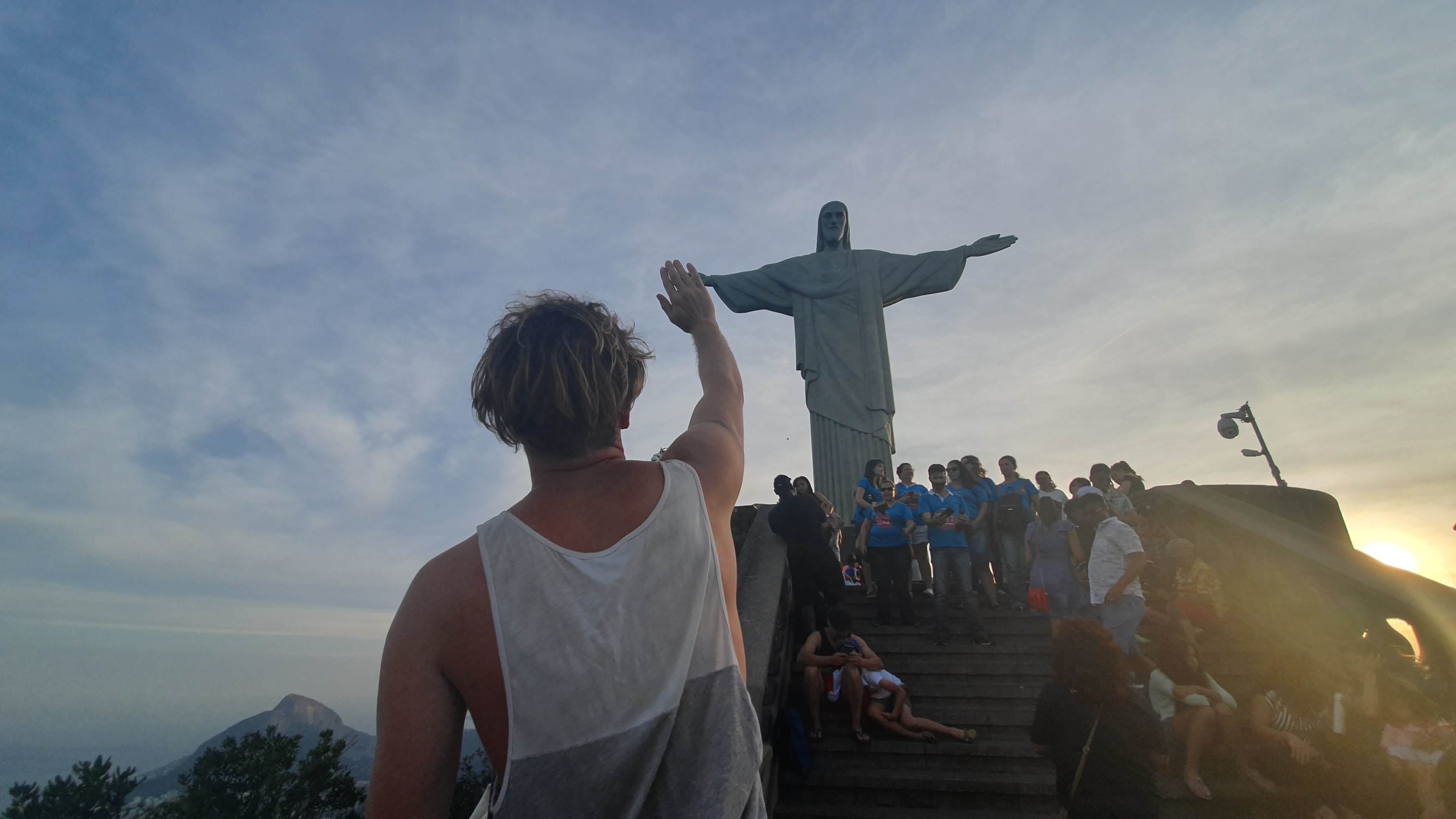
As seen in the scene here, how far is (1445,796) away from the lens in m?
3.89

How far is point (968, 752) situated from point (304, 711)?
62.5 meters

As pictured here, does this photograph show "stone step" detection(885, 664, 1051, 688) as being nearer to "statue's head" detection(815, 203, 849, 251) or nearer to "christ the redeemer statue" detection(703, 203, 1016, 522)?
"christ the redeemer statue" detection(703, 203, 1016, 522)

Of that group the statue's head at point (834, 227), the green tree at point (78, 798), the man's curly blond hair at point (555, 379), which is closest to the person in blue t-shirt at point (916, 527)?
the statue's head at point (834, 227)

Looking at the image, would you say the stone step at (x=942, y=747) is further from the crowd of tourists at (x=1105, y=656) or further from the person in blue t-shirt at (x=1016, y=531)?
the person in blue t-shirt at (x=1016, y=531)

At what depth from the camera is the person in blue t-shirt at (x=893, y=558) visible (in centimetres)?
664

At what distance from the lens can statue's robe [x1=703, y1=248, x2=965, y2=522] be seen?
943cm

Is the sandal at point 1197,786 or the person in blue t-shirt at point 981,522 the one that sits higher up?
the person in blue t-shirt at point 981,522

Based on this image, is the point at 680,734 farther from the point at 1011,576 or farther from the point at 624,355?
the point at 1011,576

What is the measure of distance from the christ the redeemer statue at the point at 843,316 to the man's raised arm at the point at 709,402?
786 centimetres

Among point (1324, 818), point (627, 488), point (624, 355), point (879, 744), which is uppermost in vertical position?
point (624, 355)

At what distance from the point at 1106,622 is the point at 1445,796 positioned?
71.8 inches

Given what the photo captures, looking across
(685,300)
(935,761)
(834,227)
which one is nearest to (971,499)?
(935,761)

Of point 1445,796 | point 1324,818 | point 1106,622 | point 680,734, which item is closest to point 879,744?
point 1106,622

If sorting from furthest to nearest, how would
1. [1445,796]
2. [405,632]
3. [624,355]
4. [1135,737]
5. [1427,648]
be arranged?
1. [1427,648]
2. [1445,796]
3. [1135,737]
4. [624,355]
5. [405,632]
